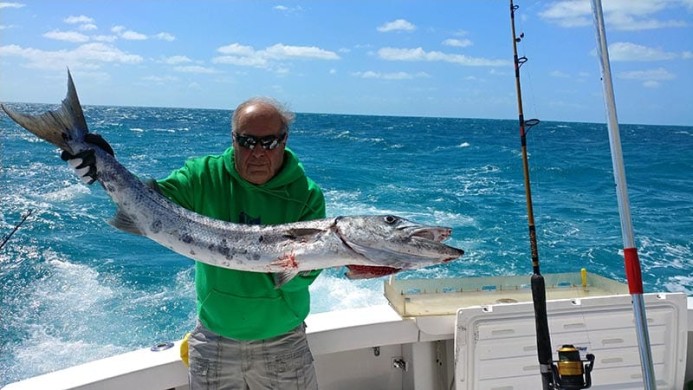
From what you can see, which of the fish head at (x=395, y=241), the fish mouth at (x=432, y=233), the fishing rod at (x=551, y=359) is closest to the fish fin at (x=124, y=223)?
the fish head at (x=395, y=241)

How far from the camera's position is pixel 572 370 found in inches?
110

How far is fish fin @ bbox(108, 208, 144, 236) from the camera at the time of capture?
96.2 inches

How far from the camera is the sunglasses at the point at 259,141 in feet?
7.95

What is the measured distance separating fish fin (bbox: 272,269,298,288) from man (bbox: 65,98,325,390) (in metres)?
0.16

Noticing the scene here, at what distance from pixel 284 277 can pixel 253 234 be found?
0.22 meters

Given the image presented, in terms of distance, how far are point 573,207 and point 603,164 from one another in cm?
1119

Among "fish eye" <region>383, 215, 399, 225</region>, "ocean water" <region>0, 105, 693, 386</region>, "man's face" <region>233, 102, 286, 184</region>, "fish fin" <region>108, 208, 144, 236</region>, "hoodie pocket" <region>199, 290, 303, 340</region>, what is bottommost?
"ocean water" <region>0, 105, 693, 386</region>

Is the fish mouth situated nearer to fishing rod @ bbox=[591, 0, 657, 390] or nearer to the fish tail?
fishing rod @ bbox=[591, 0, 657, 390]

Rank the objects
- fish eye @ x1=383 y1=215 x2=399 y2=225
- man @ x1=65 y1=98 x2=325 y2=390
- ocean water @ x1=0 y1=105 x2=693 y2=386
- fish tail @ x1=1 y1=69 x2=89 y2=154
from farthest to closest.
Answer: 1. ocean water @ x1=0 y1=105 x2=693 y2=386
2. man @ x1=65 y1=98 x2=325 y2=390
3. fish tail @ x1=1 y1=69 x2=89 y2=154
4. fish eye @ x1=383 y1=215 x2=399 y2=225

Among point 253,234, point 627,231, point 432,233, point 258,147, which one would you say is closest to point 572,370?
point 627,231

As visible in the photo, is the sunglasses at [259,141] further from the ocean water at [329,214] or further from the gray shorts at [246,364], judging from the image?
the ocean water at [329,214]

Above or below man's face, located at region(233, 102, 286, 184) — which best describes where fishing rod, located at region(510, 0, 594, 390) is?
below

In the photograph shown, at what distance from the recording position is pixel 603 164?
2670cm

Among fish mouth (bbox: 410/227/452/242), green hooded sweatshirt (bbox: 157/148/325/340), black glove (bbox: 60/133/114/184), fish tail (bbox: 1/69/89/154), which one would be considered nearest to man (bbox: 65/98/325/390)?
green hooded sweatshirt (bbox: 157/148/325/340)
